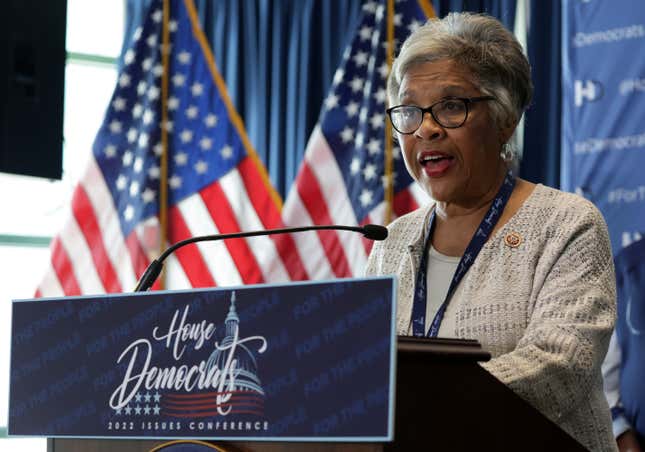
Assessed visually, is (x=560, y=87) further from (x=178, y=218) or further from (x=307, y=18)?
(x=178, y=218)

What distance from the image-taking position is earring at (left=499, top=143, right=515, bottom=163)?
7.84 feet

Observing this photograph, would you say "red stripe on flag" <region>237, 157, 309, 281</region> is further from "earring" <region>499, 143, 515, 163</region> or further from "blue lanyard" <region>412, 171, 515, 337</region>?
"blue lanyard" <region>412, 171, 515, 337</region>

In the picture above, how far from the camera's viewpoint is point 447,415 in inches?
57.6

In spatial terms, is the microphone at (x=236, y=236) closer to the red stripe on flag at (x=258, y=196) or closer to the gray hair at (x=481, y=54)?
the gray hair at (x=481, y=54)

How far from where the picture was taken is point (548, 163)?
5125mm

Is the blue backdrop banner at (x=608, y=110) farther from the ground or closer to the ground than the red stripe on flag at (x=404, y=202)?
farther from the ground

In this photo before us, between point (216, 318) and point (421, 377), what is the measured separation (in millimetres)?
283

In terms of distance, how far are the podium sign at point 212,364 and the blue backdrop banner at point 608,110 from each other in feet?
9.55

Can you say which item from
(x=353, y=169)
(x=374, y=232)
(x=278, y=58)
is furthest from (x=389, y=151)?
(x=374, y=232)

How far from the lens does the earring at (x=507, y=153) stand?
7.84 feet

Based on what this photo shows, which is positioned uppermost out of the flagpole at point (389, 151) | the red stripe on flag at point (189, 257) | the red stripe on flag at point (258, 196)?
the flagpole at point (389, 151)

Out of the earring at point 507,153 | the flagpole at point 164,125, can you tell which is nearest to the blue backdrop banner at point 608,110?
the earring at point 507,153

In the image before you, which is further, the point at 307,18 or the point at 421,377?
the point at 307,18

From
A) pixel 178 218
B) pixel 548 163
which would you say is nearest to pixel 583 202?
pixel 548 163
